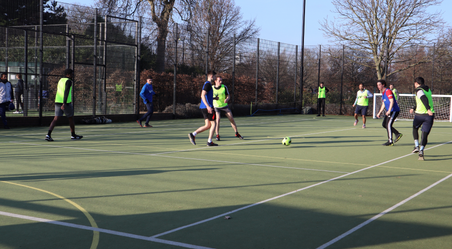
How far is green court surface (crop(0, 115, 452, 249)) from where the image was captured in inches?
161

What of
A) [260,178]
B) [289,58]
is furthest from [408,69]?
[260,178]

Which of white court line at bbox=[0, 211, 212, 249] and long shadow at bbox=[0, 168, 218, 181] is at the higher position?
long shadow at bbox=[0, 168, 218, 181]

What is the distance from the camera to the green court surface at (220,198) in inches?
161

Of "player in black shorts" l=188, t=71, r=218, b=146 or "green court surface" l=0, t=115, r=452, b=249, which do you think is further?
"player in black shorts" l=188, t=71, r=218, b=146

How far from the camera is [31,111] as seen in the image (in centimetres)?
1691

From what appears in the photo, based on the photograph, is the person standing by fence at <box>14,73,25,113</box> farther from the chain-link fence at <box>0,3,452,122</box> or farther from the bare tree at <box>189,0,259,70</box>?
the bare tree at <box>189,0,259,70</box>

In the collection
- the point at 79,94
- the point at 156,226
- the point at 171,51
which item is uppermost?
the point at 171,51

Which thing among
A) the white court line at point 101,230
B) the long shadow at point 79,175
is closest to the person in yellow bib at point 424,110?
the long shadow at point 79,175

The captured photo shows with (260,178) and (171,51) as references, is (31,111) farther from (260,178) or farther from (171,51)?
(260,178)

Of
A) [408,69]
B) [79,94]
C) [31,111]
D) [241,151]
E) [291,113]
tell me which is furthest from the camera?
[408,69]

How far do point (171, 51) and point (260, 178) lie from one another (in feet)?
55.7

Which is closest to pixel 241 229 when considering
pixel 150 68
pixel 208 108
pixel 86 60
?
pixel 208 108

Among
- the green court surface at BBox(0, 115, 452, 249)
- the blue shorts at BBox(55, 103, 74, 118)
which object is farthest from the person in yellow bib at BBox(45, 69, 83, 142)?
the green court surface at BBox(0, 115, 452, 249)

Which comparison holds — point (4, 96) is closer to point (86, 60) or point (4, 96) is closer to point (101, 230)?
point (86, 60)
